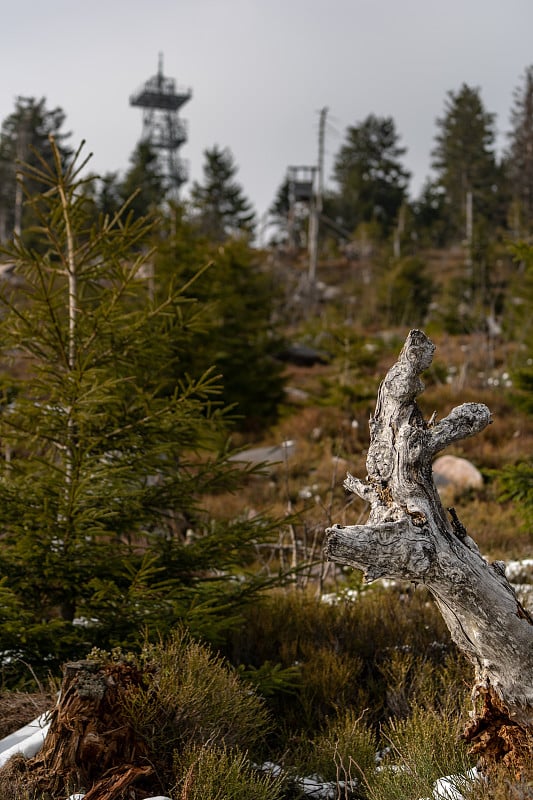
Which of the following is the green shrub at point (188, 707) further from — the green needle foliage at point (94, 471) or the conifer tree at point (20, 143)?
the conifer tree at point (20, 143)

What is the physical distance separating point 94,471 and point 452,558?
2518mm

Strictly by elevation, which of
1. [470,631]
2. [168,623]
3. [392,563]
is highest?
[392,563]

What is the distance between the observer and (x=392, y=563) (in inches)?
107

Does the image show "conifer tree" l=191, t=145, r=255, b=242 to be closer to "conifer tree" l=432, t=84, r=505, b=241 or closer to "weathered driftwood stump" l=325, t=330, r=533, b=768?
"conifer tree" l=432, t=84, r=505, b=241

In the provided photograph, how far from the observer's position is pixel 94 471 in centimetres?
468

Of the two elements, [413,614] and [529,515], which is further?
[529,515]

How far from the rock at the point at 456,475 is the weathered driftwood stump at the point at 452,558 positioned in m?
7.31

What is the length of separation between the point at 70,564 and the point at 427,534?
2.35 metres

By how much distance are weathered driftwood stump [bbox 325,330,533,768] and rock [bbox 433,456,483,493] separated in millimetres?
7312

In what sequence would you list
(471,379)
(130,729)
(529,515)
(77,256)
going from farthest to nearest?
(471,379), (529,515), (77,256), (130,729)

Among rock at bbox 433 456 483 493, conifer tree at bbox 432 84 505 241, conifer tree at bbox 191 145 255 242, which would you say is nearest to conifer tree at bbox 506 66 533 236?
conifer tree at bbox 432 84 505 241

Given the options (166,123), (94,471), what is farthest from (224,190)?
(94,471)

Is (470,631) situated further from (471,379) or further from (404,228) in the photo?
(404,228)

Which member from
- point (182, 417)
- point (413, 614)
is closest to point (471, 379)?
point (413, 614)
